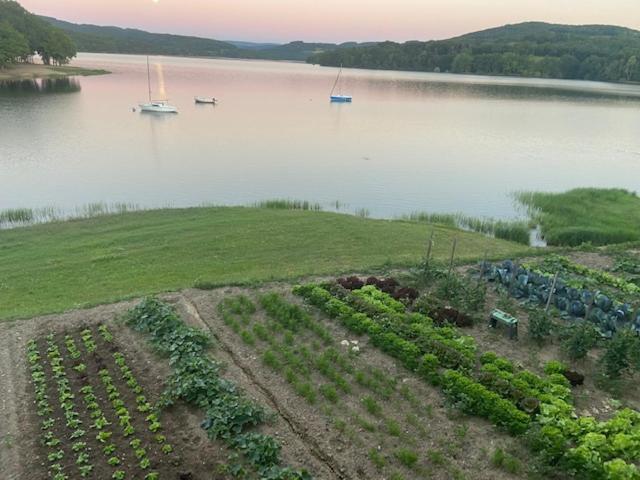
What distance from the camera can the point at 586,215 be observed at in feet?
103

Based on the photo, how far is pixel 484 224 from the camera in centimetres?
3022

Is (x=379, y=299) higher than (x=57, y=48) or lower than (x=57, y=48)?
lower

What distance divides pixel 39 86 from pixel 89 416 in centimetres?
10468

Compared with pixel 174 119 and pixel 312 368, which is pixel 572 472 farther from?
pixel 174 119

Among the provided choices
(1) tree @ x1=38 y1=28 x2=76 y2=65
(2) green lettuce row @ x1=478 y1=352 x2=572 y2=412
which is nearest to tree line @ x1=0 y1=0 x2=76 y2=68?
(1) tree @ x1=38 y1=28 x2=76 y2=65

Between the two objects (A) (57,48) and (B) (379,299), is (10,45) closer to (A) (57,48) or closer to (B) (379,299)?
(A) (57,48)

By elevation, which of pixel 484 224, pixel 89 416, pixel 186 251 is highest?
pixel 89 416

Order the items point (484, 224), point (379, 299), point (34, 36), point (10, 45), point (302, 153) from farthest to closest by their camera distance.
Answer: point (34, 36), point (10, 45), point (302, 153), point (484, 224), point (379, 299)

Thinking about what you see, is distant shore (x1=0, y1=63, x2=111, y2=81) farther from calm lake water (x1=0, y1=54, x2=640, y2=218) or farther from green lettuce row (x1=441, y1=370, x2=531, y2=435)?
green lettuce row (x1=441, y1=370, x2=531, y2=435)

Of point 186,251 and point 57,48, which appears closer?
point 186,251

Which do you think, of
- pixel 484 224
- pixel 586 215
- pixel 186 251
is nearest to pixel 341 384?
pixel 186 251

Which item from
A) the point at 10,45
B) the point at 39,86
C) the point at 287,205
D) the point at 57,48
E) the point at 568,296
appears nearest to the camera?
the point at 568,296

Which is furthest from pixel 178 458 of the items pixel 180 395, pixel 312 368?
pixel 312 368

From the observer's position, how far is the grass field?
27.1 meters
